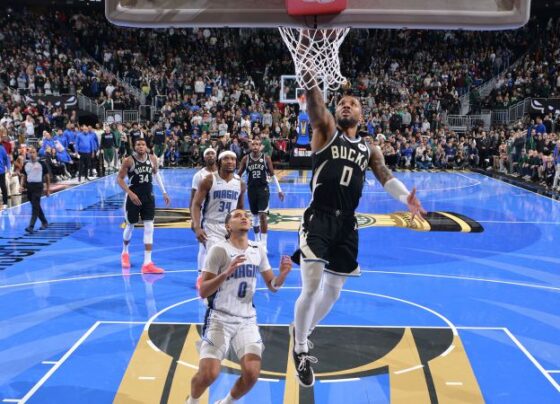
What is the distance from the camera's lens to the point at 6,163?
47.7 feet

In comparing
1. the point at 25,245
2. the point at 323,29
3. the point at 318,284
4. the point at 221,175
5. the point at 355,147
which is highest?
the point at 323,29

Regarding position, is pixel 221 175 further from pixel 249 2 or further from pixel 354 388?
pixel 354 388

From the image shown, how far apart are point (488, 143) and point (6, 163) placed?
802 inches

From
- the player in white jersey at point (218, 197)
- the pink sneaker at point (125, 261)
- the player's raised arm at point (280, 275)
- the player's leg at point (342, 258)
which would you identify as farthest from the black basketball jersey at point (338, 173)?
the pink sneaker at point (125, 261)

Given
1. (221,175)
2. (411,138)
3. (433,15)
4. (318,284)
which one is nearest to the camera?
(318,284)

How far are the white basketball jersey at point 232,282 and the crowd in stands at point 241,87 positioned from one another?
16.6 metres

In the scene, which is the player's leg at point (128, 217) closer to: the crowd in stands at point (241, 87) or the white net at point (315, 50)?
the white net at point (315, 50)

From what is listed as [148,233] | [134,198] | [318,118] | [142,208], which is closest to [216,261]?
[318,118]

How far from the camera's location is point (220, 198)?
7.68 meters

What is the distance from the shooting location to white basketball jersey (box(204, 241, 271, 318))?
14.9ft

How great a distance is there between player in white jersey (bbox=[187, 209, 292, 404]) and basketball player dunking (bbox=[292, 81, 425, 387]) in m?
0.45

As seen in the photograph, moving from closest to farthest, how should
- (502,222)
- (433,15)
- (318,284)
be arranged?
(318,284) < (433,15) < (502,222)

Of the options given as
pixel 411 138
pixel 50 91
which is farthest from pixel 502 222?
pixel 50 91

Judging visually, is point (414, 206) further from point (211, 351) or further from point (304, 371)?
point (211, 351)
